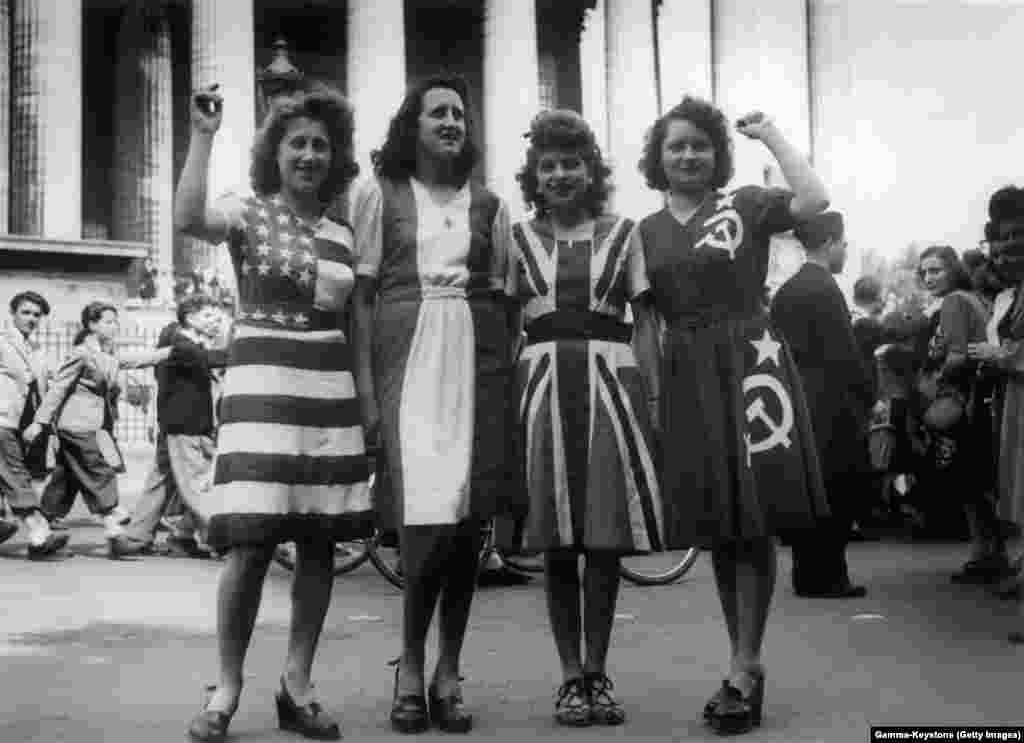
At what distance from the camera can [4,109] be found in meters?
25.9

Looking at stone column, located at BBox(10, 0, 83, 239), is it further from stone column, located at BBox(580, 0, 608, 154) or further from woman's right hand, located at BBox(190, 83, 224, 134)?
woman's right hand, located at BBox(190, 83, 224, 134)

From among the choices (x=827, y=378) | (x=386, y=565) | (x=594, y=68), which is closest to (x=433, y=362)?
(x=827, y=378)

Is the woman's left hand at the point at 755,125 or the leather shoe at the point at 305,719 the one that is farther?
the woman's left hand at the point at 755,125

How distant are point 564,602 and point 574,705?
0.36 meters

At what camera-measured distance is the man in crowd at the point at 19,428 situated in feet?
33.7

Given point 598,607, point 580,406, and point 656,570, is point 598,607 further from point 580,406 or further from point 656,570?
point 656,570

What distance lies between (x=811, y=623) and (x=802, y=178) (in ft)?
9.63

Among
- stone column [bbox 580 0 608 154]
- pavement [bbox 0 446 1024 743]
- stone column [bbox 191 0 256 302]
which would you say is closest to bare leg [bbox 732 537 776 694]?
pavement [bbox 0 446 1024 743]

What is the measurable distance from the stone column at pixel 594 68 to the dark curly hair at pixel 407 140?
26.0 m

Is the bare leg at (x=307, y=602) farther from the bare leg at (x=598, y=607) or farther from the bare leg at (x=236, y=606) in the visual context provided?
the bare leg at (x=598, y=607)

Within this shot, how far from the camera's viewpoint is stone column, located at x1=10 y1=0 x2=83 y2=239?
84.3 ft

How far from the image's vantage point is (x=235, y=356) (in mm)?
4508

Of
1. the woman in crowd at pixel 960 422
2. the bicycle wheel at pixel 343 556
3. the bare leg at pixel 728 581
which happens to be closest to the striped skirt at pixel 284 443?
the bare leg at pixel 728 581

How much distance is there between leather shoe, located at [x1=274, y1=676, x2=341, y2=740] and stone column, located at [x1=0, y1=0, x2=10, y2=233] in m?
23.1
